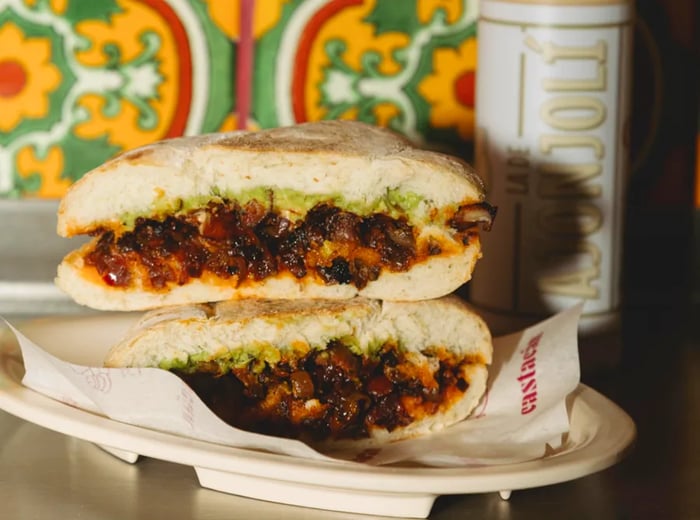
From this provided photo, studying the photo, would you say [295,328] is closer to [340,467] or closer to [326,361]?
[326,361]

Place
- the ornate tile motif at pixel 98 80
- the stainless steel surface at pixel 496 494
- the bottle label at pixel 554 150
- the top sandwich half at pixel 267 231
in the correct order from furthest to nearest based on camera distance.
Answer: the ornate tile motif at pixel 98 80 → the bottle label at pixel 554 150 → the top sandwich half at pixel 267 231 → the stainless steel surface at pixel 496 494

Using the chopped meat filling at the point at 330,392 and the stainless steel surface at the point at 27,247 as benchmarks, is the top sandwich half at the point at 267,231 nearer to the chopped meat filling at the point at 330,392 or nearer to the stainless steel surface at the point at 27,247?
the chopped meat filling at the point at 330,392

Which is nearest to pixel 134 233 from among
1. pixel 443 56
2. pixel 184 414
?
pixel 184 414

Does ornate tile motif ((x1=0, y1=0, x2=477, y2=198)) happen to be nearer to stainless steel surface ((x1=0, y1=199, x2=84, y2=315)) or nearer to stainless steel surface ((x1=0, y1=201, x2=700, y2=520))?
stainless steel surface ((x1=0, y1=199, x2=84, y2=315))

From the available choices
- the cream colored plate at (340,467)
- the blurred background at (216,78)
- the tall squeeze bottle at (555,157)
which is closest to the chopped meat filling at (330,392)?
the cream colored plate at (340,467)

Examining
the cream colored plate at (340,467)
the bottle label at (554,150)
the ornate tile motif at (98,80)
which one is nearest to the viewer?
the cream colored plate at (340,467)

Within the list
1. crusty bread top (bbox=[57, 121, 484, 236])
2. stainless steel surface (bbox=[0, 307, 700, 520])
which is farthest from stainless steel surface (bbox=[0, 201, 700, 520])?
crusty bread top (bbox=[57, 121, 484, 236])
